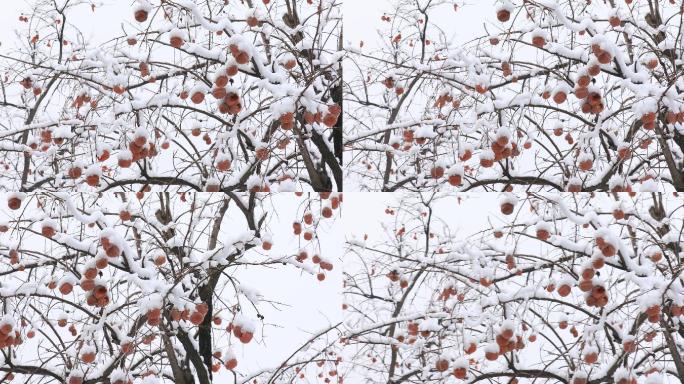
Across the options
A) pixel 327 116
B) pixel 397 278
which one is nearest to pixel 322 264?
pixel 397 278

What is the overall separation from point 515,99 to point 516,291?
0.60 metres

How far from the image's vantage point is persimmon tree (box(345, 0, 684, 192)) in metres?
2.41

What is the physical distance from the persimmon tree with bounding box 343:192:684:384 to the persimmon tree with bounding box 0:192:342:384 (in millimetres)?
187

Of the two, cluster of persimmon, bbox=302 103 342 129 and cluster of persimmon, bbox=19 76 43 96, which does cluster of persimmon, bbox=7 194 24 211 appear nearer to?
cluster of persimmon, bbox=19 76 43 96

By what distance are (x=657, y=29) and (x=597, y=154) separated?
0.45m

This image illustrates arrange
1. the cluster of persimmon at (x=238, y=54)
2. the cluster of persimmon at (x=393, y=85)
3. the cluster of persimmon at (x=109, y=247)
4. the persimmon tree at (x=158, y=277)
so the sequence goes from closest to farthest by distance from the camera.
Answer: the cluster of persimmon at (x=238, y=54)
the cluster of persimmon at (x=109, y=247)
the persimmon tree at (x=158, y=277)
the cluster of persimmon at (x=393, y=85)

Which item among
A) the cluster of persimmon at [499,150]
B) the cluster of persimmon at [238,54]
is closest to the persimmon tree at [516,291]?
the cluster of persimmon at [499,150]

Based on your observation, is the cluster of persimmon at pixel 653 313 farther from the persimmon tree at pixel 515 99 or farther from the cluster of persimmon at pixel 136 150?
the cluster of persimmon at pixel 136 150

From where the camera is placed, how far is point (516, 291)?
8.11 ft

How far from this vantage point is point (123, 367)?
2.37 metres

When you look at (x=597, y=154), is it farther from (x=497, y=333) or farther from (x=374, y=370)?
(x=374, y=370)

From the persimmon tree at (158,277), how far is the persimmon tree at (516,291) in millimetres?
187

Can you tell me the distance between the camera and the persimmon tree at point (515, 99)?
2410mm

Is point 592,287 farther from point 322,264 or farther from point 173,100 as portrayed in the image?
point 173,100
